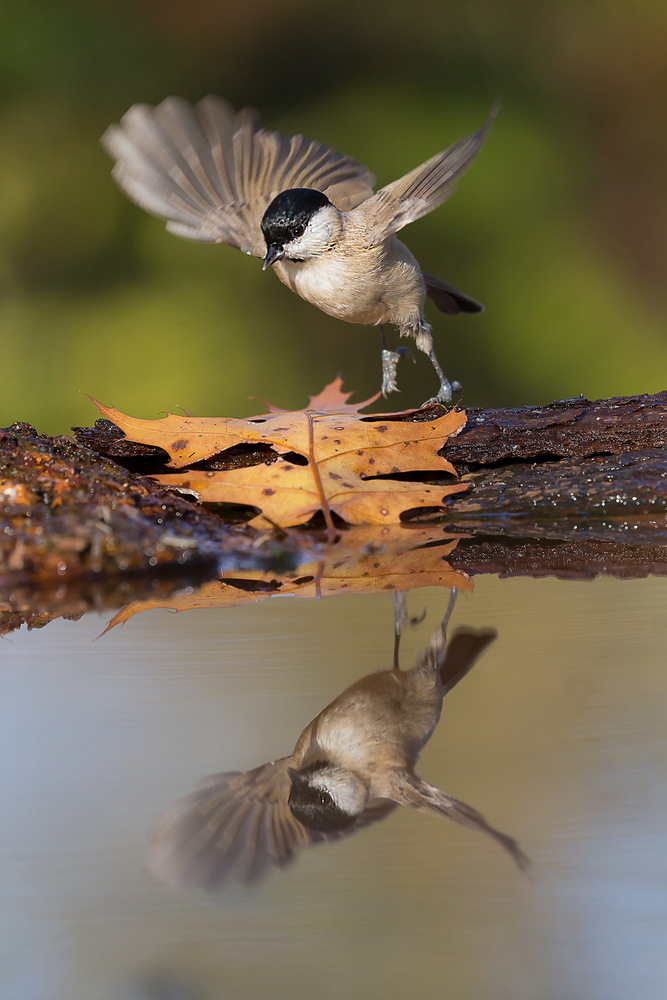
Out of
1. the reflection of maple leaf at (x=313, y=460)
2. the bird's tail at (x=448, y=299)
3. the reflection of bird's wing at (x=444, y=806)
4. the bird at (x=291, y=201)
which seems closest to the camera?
the reflection of bird's wing at (x=444, y=806)

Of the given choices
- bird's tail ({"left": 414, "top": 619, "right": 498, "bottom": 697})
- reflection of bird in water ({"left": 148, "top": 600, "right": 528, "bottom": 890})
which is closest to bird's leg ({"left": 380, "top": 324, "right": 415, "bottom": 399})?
bird's tail ({"left": 414, "top": 619, "right": 498, "bottom": 697})

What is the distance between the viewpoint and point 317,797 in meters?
0.50

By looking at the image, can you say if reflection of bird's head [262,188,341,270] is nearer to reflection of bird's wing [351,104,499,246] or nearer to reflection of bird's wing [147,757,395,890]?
reflection of bird's wing [351,104,499,246]

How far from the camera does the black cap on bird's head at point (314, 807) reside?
474 millimetres

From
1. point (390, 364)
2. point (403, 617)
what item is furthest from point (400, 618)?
point (390, 364)

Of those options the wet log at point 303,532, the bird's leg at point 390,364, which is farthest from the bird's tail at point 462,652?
the bird's leg at point 390,364

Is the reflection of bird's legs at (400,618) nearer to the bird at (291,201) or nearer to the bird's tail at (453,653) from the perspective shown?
the bird's tail at (453,653)

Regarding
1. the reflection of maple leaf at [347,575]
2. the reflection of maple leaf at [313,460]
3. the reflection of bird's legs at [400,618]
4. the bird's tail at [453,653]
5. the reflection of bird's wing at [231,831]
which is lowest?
the reflection of bird's wing at [231,831]

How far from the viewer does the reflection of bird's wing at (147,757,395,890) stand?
437 mm

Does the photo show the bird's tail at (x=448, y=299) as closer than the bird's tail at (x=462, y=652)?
No

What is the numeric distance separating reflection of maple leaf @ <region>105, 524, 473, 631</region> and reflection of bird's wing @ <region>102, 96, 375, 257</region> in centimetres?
99

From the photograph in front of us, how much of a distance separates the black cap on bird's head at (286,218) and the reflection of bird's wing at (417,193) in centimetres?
9

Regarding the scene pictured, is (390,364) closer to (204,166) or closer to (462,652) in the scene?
(204,166)

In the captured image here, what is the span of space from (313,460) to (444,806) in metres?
0.74
